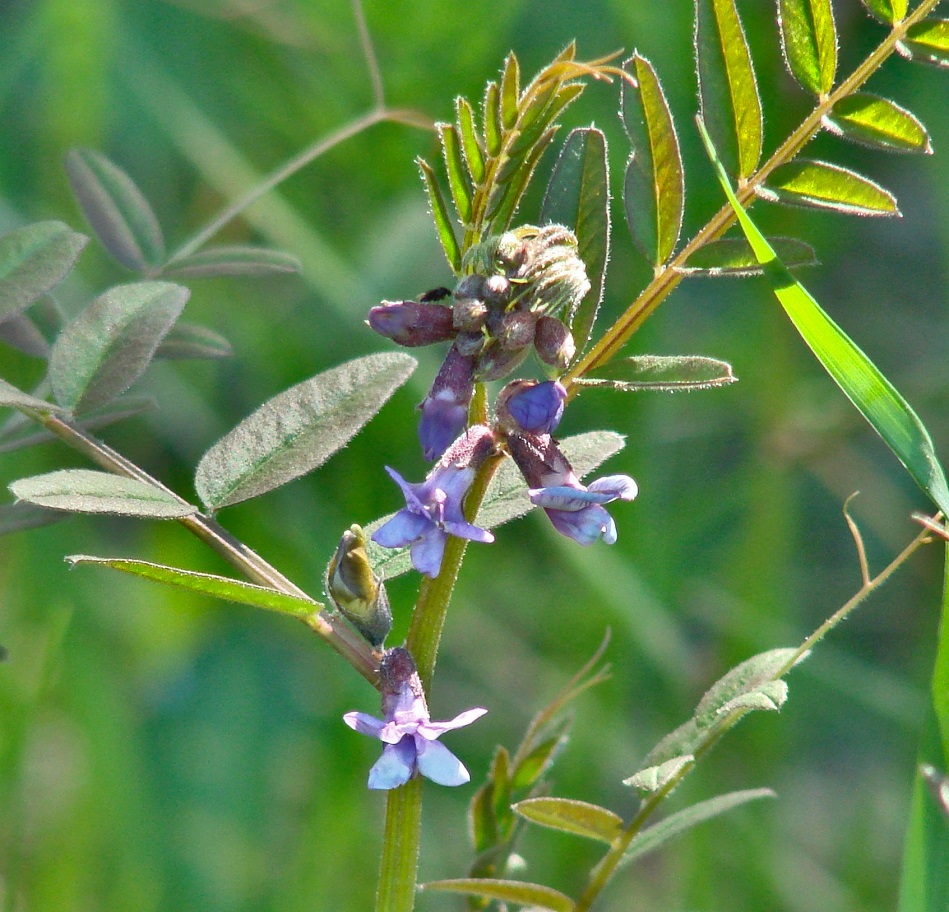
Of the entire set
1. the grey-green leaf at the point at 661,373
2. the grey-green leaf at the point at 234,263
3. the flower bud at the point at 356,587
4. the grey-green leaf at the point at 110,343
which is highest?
the grey-green leaf at the point at 234,263

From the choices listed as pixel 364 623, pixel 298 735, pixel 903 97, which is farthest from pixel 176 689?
pixel 903 97

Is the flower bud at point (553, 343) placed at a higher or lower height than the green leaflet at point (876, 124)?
lower

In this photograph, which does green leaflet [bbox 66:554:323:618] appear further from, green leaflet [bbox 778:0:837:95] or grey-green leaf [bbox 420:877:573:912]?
green leaflet [bbox 778:0:837:95]

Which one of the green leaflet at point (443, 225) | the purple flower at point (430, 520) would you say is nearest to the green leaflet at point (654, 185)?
the green leaflet at point (443, 225)

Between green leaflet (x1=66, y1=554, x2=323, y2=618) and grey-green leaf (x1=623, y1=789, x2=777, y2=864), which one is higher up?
green leaflet (x1=66, y1=554, x2=323, y2=618)

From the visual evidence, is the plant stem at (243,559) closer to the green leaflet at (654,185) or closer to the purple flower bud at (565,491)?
the purple flower bud at (565,491)

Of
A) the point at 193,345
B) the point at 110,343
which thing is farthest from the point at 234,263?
the point at 110,343

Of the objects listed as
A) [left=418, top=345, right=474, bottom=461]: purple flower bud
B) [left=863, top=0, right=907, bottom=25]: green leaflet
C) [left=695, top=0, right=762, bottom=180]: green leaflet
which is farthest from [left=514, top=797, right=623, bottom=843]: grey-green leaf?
[left=863, top=0, right=907, bottom=25]: green leaflet

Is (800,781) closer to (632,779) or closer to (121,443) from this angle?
(121,443)
